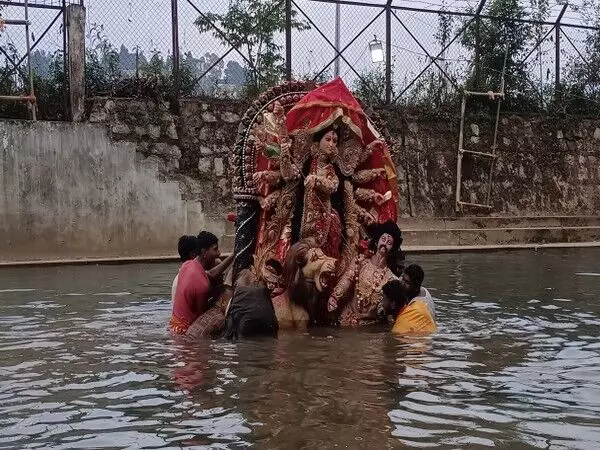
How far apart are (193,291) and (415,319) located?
6.43 ft

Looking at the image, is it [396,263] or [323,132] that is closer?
[396,263]

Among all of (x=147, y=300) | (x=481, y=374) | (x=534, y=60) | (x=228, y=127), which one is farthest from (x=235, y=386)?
(x=534, y=60)

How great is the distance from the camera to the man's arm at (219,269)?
301 inches

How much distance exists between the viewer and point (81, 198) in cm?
1442

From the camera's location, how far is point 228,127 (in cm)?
1628

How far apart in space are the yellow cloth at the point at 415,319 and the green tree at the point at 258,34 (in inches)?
423

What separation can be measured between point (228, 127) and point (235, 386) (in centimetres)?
1145

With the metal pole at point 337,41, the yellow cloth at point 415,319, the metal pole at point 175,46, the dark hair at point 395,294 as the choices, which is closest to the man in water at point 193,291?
the dark hair at point 395,294

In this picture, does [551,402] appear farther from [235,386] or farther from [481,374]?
[235,386]

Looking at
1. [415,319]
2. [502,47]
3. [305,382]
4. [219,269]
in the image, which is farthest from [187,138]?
[305,382]

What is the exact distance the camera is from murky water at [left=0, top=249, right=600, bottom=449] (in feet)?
13.9

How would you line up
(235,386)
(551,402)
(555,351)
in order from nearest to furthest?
1. (551,402)
2. (235,386)
3. (555,351)

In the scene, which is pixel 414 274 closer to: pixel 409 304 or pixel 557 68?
pixel 409 304

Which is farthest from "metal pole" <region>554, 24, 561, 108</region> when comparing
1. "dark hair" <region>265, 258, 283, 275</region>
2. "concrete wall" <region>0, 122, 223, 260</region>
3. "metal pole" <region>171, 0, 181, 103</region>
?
"dark hair" <region>265, 258, 283, 275</region>
